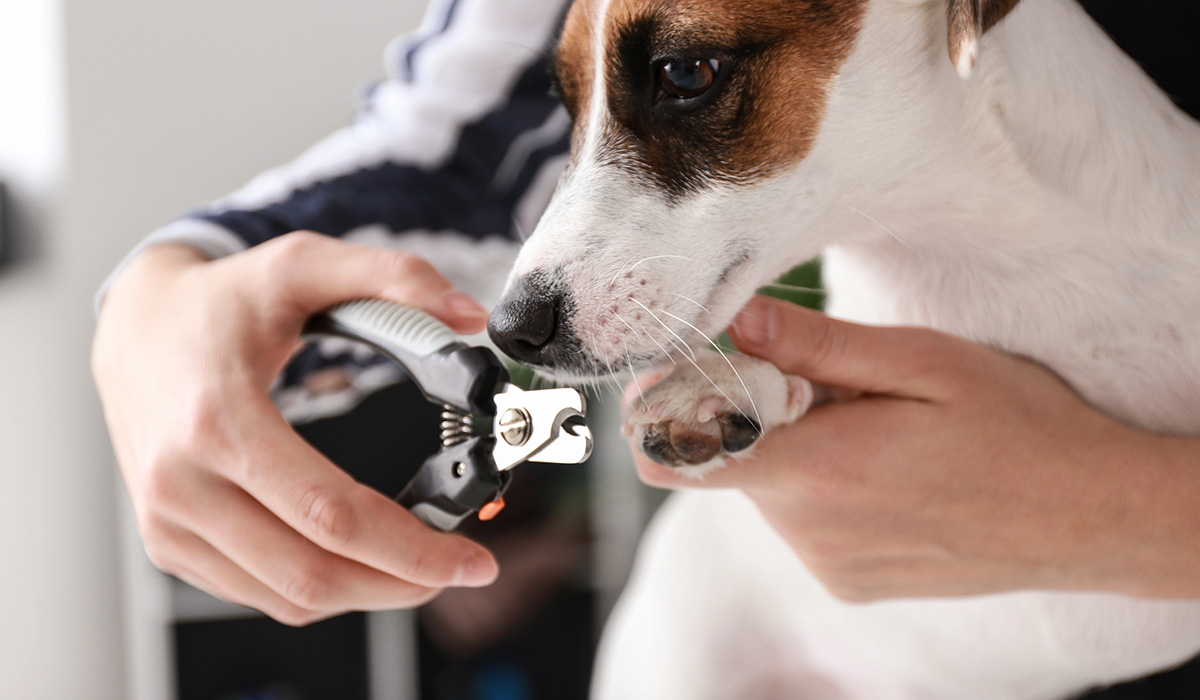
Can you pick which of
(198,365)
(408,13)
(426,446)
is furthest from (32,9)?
(198,365)

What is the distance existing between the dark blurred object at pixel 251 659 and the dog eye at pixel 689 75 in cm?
196

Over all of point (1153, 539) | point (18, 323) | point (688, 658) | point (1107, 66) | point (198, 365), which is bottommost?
point (18, 323)

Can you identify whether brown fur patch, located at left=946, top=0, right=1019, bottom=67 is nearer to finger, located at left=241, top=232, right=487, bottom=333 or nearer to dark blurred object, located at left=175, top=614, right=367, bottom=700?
finger, located at left=241, top=232, right=487, bottom=333

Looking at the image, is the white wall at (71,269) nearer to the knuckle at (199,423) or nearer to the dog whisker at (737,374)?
the knuckle at (199,423)

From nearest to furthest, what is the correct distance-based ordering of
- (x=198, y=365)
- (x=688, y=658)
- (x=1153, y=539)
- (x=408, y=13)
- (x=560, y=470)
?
(x=198, y=365)
(x=1153, y=539)
(x=688, y=658)
(x=560, y=470)
(x=408, y=13)

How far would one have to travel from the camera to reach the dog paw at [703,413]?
73 centimetres

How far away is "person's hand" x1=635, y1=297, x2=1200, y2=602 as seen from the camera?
79 cm

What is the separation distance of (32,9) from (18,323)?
79cm

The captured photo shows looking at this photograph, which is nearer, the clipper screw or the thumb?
the clipper screw

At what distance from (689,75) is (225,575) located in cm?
57

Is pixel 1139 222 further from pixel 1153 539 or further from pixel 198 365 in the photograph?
pixel 198 365

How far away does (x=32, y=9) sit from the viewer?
231 centimetres

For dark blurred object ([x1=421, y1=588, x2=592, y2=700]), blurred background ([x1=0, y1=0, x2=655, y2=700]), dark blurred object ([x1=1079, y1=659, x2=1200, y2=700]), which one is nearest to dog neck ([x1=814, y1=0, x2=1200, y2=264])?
dark blurred object ([x1=1079, y1=659, x2=1200, y2=700])

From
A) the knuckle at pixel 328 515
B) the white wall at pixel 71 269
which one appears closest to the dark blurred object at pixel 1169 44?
the knuckle at pixel 328 515
